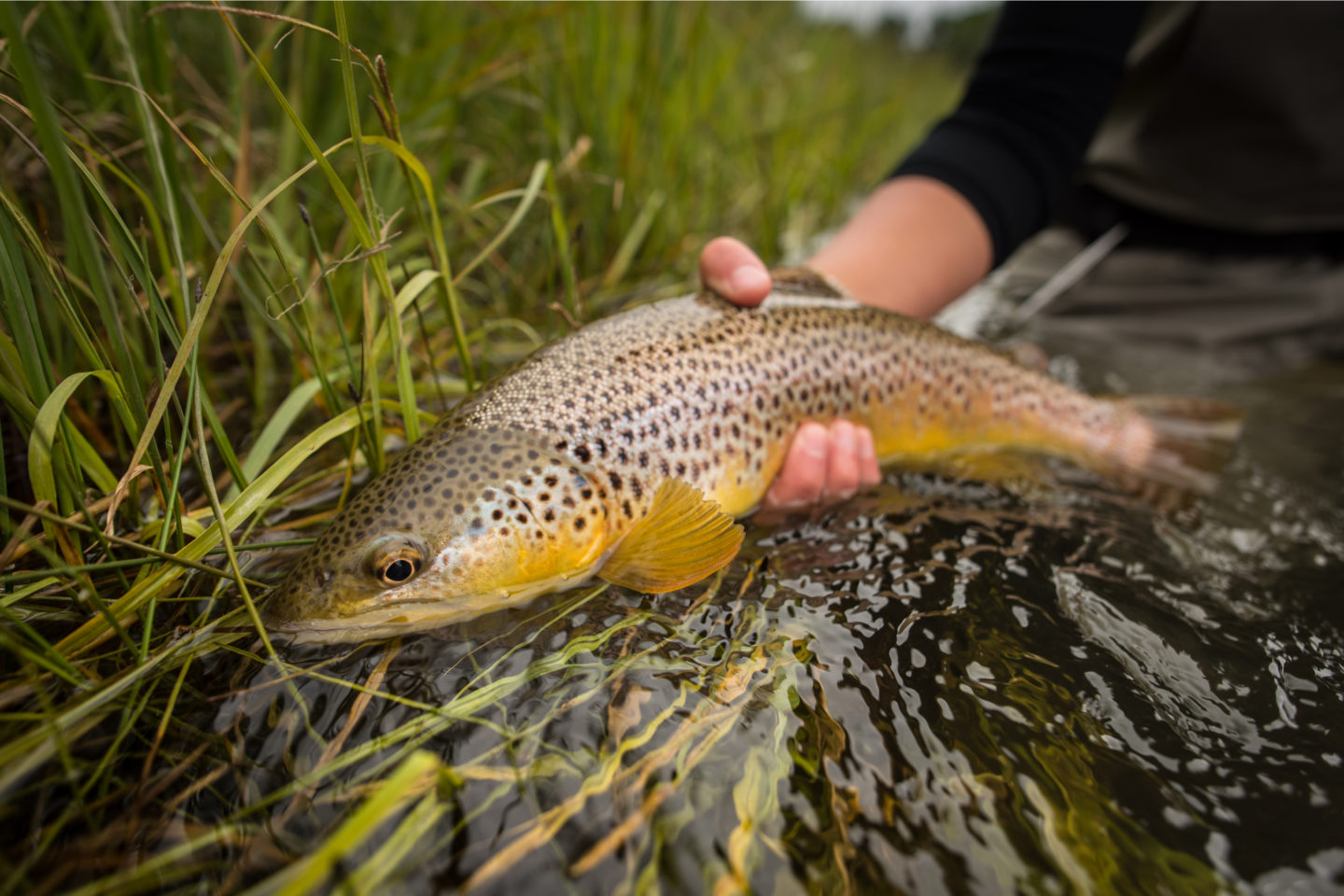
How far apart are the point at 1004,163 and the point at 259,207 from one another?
3927 mm

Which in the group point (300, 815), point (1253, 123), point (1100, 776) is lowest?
point (300, 815)

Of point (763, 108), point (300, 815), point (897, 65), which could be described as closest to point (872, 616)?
point (300, 815)

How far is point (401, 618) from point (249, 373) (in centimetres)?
145

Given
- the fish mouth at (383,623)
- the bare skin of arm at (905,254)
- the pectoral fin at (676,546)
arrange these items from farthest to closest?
the bare skin of arm at (905,254) < the pectoral fin at (676,546) < the fish mouth at (383,623)

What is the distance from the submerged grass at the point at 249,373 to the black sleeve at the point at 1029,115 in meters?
1.71

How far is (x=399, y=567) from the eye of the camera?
1755 millimetres

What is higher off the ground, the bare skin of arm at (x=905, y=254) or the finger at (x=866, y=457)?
the bare skin of arm at (x=905, y=254)

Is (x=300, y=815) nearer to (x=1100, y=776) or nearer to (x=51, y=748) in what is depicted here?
(x=51, y=748)

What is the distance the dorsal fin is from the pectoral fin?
1.09 metres

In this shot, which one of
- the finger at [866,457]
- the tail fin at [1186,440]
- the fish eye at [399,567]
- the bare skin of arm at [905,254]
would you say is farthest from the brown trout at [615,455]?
the tail fin at [1186,440]

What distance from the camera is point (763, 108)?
718 centimetres

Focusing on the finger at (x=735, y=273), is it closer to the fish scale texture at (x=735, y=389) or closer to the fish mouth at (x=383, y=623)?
the fish scale texture at (x=735, y=389)

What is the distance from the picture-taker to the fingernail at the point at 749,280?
8.05ft

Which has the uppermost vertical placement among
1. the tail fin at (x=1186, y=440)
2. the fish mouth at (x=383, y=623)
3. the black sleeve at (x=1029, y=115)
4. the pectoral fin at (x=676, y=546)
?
the black sleeve at (x=1029, y=115)
